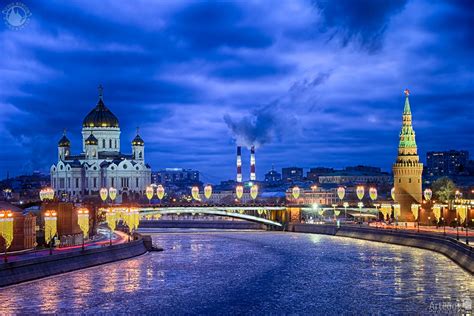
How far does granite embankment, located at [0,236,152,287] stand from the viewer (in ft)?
138

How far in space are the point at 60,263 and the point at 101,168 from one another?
291ft

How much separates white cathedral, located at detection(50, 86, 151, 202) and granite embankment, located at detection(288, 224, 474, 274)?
1662 inches

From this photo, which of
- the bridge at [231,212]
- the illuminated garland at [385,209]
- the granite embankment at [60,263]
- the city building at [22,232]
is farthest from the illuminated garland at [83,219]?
the illuminated garland at [385,209]

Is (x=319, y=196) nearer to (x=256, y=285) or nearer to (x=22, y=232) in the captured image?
(x=22, y=232)

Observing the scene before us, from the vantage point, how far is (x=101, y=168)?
444 feet

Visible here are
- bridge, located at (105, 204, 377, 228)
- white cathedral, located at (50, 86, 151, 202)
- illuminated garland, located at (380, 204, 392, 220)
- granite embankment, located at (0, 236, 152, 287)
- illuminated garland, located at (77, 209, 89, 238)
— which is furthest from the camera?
white cathedral, located at (50, 86, 151, 202)

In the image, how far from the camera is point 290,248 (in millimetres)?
70125

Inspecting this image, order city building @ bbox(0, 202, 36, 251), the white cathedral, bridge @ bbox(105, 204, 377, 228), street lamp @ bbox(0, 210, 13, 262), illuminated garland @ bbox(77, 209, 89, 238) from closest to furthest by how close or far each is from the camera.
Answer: street lamp @ bbox(0, 210, 13, 262) < city building @ bbox(0, 202, 36, 251) < illuminated garland @ bbox(77, 209, 89, 238) < bridge @ bbox(105, 204, 377, 228) < the white cathedral

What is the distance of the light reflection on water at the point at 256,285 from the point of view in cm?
3872

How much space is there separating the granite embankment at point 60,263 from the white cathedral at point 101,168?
242ft

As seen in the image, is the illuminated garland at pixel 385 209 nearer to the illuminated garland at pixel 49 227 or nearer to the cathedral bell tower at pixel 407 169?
the cathedral bell tower at pixel 407 169

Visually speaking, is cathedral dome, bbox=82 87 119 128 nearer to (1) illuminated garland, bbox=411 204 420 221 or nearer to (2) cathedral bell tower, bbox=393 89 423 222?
(2) cathedral bell tower, bbox=393 89 423 222

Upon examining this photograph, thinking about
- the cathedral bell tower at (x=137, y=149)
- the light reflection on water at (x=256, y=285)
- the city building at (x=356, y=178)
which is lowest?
the light reflection on water at (x=256, y=285)

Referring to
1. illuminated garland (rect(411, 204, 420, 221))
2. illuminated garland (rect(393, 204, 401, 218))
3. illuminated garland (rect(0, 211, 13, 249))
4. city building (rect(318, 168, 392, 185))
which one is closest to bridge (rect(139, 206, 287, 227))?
illuminated garland (rect(393, 204, 401, 218))
